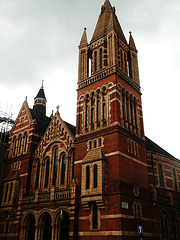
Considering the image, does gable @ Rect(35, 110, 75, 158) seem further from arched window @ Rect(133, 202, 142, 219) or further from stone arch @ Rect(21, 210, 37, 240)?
arched window @ Rect(133, 202, 142, 219)

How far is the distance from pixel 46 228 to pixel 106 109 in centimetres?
1523

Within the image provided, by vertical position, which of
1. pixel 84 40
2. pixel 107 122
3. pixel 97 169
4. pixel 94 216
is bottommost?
pixel 94 216

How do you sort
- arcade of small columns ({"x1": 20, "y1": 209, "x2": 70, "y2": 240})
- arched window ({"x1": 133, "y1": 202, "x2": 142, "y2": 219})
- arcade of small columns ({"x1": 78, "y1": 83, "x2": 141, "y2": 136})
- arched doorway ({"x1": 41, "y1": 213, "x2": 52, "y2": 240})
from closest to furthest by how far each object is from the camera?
arched window ({"x1": 133, "y1": 202, "x2": 142, "y2": 219}), arcade of small columns ({"x1": 20, "y1": 209, "x2": 70, "y2": 240}), arched doorway ({"x1": 41, "y1": 213, "x2": 52, "y2": 240}), arcade of small columns ({"x1": 78, "y1": 83, "x2": 141, "y2": 136})

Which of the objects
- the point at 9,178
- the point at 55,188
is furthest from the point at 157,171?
the point at 9,178

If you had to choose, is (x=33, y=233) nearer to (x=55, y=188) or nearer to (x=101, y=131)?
(x=55, y=188)

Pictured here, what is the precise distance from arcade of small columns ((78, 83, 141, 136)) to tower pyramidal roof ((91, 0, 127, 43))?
9.31 meters

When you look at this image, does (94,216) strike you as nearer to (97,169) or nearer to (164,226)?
(97,169)

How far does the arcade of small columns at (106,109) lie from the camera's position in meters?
29.7

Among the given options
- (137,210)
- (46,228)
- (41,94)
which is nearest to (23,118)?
(41,94)

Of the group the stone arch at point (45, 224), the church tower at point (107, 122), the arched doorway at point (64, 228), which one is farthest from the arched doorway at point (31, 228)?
the church tower at point (107, 122)

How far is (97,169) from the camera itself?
1029 inches

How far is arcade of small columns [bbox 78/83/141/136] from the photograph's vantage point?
2969 cm

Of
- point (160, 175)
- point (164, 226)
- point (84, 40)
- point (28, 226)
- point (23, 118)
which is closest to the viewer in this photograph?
point (164, 226)

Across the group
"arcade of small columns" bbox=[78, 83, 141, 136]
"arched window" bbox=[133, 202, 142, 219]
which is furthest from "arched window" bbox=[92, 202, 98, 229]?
"arcade of small columns" bbox=[78, 83, 141, 136]
